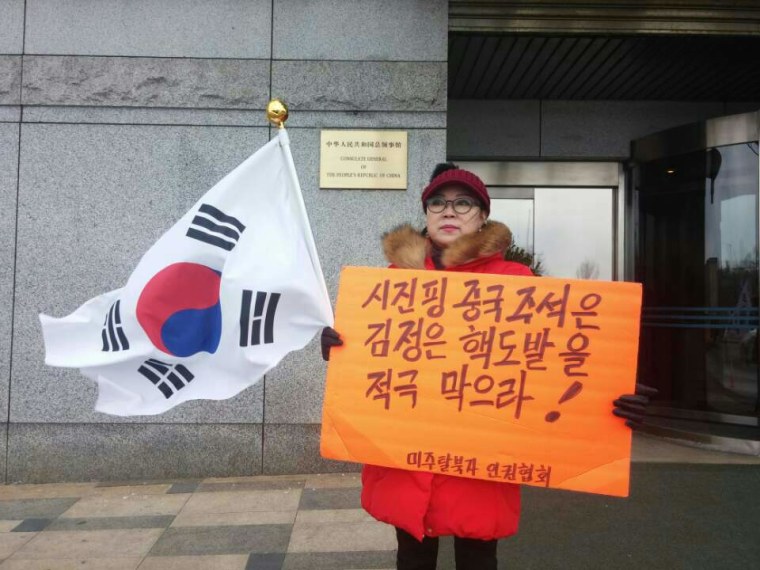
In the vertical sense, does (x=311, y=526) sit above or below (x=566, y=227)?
below

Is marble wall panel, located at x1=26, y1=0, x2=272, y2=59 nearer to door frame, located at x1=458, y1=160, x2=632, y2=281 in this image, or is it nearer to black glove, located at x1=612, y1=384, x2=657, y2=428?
door frame, located at x1=458, y1=160, x2=632, y2=281

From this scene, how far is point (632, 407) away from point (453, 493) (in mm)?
725

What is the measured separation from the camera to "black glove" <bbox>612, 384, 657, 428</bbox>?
6.92ft

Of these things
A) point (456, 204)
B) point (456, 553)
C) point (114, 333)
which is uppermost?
point (456, 204)

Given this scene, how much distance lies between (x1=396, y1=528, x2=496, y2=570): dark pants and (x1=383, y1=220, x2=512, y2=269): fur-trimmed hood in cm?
109

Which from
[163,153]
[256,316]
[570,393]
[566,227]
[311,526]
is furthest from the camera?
[566,227]

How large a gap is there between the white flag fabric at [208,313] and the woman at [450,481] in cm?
31

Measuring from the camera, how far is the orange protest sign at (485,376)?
2201 mm

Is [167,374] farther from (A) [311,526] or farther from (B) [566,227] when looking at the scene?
(B) [566,227]

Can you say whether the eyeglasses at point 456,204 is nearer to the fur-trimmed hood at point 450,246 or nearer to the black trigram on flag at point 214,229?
the fur-trimmed hood at point 450,246

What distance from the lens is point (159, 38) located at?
17.4 feet

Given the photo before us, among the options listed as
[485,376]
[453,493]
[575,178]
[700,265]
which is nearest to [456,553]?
[453,493]

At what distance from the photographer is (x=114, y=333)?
2.67m

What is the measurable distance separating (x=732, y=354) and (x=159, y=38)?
6683 millimetres
